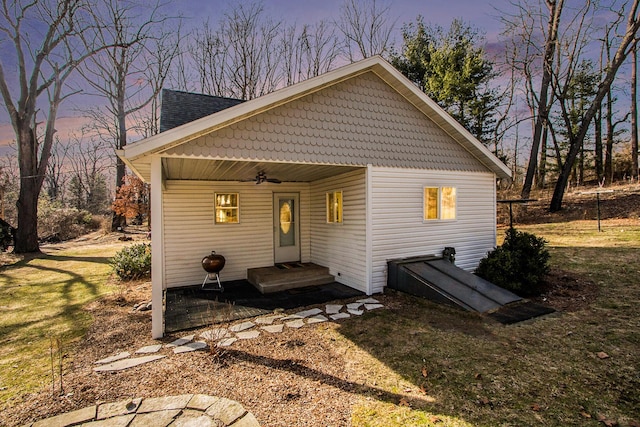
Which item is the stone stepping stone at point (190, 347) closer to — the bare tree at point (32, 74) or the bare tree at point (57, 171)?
the bare tree at point (32, 74)

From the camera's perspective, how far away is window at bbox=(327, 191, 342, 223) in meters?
7.63

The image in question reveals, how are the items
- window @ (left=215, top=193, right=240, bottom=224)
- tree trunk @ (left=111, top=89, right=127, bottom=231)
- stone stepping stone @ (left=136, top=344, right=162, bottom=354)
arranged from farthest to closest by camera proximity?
1. tree trunk @ (left=111, top=89, right=127, bottom=231)
2. window @ (left=215, top=193, right=240, bottom=224)
3. stone stepping stone @ (left=136, top=344, right=162, bottom=354)

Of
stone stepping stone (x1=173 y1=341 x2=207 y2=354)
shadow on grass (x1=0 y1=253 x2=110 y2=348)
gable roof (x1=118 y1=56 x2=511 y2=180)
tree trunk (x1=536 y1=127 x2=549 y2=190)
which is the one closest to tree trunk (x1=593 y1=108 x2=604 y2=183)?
tree trunk (x1=536 y1=127 x2=549 y2=190)


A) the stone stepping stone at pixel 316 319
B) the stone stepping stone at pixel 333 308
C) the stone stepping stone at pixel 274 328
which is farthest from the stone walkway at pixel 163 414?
the stone stepping stone at pixel 333 308

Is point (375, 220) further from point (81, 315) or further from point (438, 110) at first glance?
point (81, 315)

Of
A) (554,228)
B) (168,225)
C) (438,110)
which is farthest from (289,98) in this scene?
(554,228)

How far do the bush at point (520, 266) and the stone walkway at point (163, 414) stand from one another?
622cm

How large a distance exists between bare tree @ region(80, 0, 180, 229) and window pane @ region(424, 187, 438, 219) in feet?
56.0

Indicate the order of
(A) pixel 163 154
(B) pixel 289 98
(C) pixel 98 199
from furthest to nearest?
(C) pixel 98 199 < (B) pixel 289 98 < (A) pixel 163 154

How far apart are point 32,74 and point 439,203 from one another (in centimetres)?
1767

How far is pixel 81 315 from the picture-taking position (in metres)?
5.61

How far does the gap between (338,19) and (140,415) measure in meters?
21.5

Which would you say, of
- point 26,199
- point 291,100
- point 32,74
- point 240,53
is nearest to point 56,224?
point 26,199

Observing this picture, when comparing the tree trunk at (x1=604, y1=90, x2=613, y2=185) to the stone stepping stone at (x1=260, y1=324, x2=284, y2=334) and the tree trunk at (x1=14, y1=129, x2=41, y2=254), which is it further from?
the tree trunk at (x1=14, y1=129, x2=41, y2=254)
